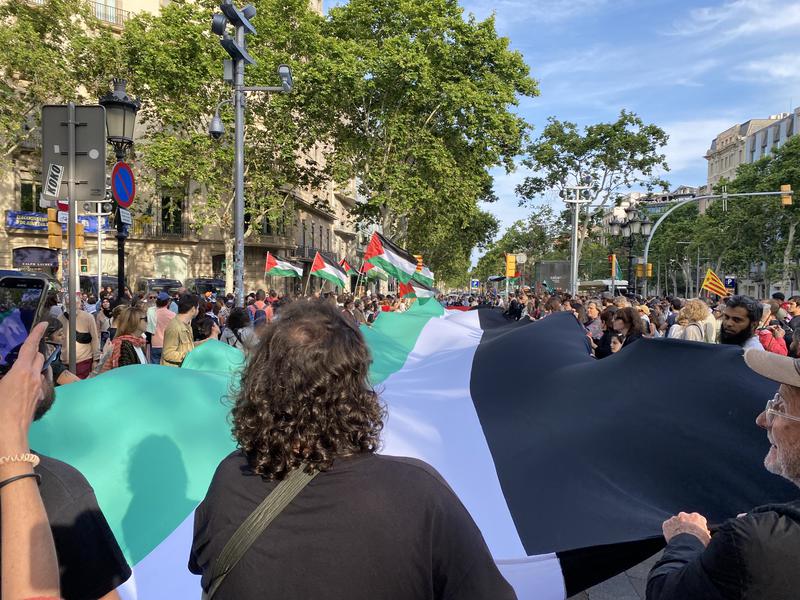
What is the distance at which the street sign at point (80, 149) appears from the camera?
5.50 m

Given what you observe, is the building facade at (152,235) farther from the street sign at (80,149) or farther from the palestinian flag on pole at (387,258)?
the street sign at (80,149)

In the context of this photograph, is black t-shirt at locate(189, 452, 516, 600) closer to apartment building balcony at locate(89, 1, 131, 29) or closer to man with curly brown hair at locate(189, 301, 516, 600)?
man with curly brown hair at locate(189, 301, 516, 600)

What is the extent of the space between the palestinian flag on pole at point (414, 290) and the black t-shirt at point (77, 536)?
53.0 ft

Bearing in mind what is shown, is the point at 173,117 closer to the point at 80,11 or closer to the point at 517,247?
the point at 80,11

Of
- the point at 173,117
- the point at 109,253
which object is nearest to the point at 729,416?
the point at 173,117

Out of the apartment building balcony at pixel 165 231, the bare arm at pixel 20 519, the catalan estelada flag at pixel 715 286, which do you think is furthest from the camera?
the apartment building balcony at pixel 165 231

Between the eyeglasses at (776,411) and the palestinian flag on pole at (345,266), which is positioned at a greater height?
the eyeglasses at (776,411)

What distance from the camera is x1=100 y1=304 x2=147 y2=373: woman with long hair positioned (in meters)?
6.71

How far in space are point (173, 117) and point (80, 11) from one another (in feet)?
21.4

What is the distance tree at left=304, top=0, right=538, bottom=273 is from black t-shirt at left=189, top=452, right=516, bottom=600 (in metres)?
27.1

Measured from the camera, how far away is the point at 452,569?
1610mm

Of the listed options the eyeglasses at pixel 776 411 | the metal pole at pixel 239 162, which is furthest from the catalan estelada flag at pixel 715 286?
the eyeglasses at pixel 776 411

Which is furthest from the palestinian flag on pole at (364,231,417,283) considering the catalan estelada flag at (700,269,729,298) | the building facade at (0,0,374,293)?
the building facade at (0,0,374,293)

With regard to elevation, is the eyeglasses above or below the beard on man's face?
above
